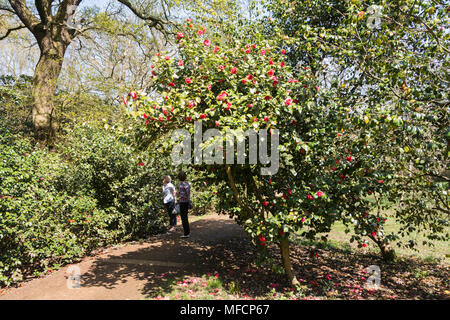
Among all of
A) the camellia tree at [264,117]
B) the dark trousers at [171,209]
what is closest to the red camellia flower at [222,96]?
the camellia tree at [264,117]

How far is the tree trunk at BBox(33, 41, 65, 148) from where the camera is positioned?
8.76 m

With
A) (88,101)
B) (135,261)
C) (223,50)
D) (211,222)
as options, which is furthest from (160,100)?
(88,101)

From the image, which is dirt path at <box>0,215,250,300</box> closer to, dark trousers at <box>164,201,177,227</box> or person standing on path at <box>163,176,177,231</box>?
dark trousers at <box>164,201,177,227</box>

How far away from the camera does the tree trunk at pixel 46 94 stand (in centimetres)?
876

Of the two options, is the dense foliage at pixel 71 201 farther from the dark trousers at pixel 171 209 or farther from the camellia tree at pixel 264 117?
the camellia tree at pixel 264 117

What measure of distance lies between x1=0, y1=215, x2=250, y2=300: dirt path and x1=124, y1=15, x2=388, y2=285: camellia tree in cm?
199

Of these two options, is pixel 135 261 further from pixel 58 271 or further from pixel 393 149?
pixel 393 149

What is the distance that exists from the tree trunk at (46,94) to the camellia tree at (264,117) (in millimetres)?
6698

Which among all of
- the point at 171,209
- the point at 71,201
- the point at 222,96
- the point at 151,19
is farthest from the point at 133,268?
the point at 151,19

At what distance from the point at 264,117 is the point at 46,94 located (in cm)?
873

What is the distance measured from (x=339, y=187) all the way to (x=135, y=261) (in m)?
4.12

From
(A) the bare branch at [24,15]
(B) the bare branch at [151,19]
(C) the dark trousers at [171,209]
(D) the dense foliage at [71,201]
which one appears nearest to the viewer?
(D) the dense foliage at [71,201]

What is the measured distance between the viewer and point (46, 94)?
29.2 feet
